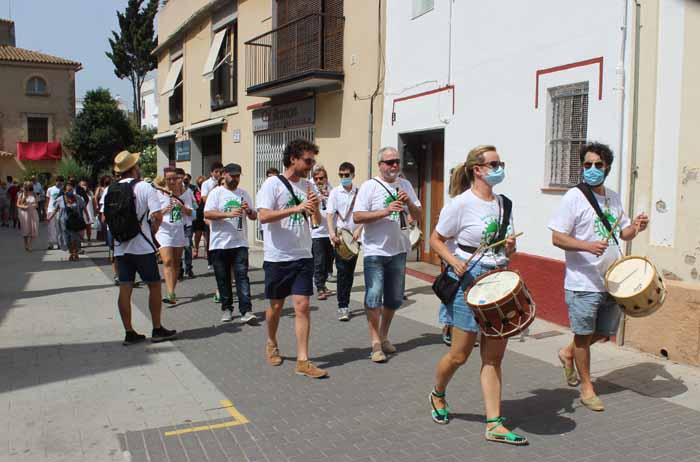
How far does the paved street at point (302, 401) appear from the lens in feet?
13.7

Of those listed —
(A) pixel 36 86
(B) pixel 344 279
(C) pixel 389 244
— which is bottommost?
(B) pixel 344 279

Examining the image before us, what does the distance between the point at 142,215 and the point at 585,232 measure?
166 inches

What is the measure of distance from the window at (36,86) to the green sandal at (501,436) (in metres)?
45.9

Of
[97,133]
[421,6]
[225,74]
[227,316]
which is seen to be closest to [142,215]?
[227,316]

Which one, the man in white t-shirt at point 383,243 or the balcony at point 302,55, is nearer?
the man in white t-shirt at point 383,243

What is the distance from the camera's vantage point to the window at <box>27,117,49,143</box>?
4378 centimetres

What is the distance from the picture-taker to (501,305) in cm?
388

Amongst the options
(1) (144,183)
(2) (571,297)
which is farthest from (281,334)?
(2) (571,297)

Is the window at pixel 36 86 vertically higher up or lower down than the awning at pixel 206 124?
higher up

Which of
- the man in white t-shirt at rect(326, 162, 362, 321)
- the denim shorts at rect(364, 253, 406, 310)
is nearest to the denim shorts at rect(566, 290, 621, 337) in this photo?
the denim shorts at rect(364, 253, 406, 310)

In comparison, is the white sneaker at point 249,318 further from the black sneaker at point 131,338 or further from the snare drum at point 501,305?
the snare drum at point 501,305

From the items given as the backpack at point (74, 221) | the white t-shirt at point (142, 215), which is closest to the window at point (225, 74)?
the backpack at point (74, 221)

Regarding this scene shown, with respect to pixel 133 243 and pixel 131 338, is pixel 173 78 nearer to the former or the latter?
pixel 133 243

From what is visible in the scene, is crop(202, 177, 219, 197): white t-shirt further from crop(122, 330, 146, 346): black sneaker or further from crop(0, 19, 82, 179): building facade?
crop(0, 19, 82, 179): building facade
